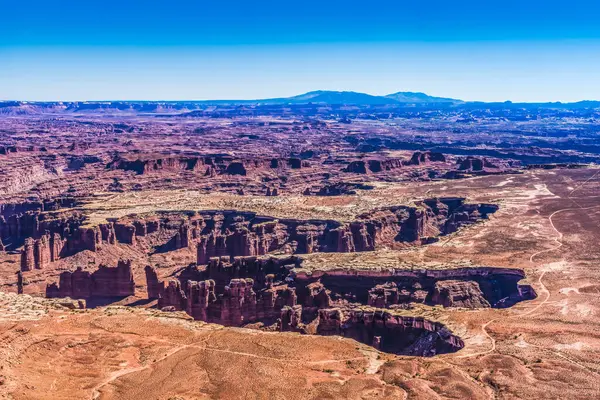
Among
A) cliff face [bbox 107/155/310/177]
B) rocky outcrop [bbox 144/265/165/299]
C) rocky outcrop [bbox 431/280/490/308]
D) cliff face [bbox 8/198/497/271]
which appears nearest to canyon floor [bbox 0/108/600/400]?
rocky outcrop [bbox 144/265/165/299]

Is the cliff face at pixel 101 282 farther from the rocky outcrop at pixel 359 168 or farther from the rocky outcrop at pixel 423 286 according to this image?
the rocky outcrop at pixel 359 168

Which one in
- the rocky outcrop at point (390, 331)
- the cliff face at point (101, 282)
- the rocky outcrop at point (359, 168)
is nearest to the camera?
the rocky outcrop at point (390, 331)

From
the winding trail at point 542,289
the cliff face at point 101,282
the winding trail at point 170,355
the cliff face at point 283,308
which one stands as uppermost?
the winding trail at point 170,355

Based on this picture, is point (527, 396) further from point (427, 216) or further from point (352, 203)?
point (352, 203)

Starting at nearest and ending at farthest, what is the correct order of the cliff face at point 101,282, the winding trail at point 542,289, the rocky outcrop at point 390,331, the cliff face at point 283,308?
the winding trail at point 542,289 < the rocky outcrop at point 390,331 < the cliff face at point 283,308 < the cliff face at point 101,282

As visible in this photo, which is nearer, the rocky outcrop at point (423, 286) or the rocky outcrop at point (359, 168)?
the rocky outcrop at point (423, 286)

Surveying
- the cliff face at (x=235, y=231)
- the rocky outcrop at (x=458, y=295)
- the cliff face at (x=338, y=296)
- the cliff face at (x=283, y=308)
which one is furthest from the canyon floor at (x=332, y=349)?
the cliff face at (x=235, y=231)

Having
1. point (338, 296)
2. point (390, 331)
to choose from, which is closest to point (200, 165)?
point (338, 296)

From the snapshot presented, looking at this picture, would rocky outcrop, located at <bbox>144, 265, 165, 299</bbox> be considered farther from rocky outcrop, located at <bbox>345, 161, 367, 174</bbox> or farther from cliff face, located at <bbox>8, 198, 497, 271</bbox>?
rocky outcrop, located at <bbox>345, 161, 367, 174</bbox>
